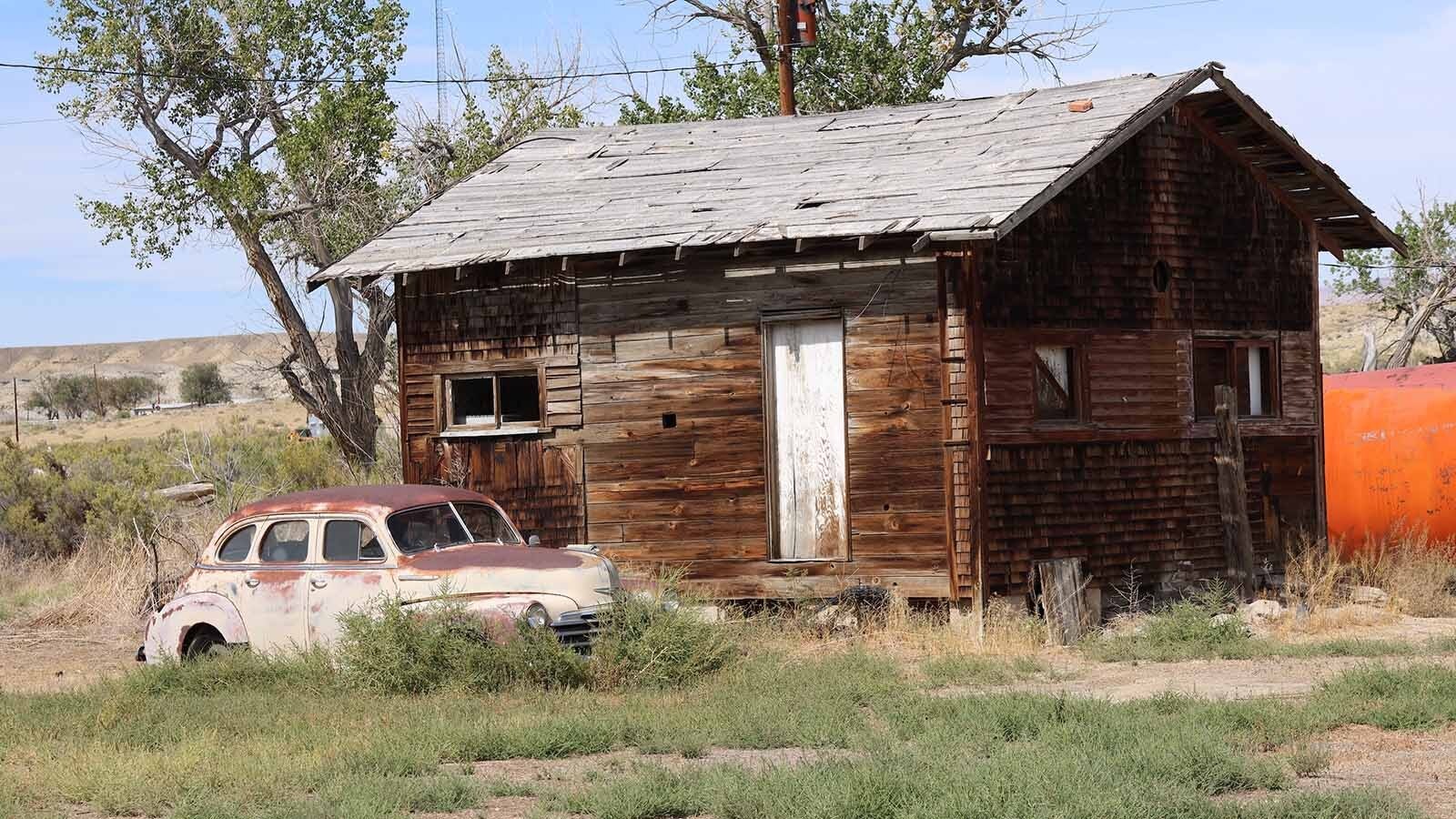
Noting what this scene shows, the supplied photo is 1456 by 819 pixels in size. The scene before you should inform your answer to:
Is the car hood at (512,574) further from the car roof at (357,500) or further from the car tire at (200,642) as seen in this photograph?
the car tire at (200,642)

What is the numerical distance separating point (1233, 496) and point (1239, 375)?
194cm

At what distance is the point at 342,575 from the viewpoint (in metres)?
12.4

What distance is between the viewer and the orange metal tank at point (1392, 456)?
18.7 metres

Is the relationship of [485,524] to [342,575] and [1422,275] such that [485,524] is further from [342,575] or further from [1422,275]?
[1422,275]

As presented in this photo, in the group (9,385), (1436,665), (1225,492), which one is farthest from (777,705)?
(9,385)

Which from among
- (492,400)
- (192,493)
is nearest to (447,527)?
(492,400)

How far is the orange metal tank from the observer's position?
18688 mm

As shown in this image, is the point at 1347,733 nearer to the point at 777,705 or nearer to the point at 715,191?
the point at 777,705

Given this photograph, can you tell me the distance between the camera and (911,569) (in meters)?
15.4

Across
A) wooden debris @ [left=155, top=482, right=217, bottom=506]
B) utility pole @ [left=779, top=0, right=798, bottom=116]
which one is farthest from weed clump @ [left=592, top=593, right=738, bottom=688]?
wooden debris @ [left=155, top=482, right=217, bottom=506]

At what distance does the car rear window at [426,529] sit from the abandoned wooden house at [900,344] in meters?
3.84

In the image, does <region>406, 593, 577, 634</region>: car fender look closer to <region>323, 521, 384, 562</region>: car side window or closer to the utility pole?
<region>323, 521, 384, 562</region>: car side window

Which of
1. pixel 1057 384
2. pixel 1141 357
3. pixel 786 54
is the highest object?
pixel 786 54

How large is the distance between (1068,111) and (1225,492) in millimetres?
4194
